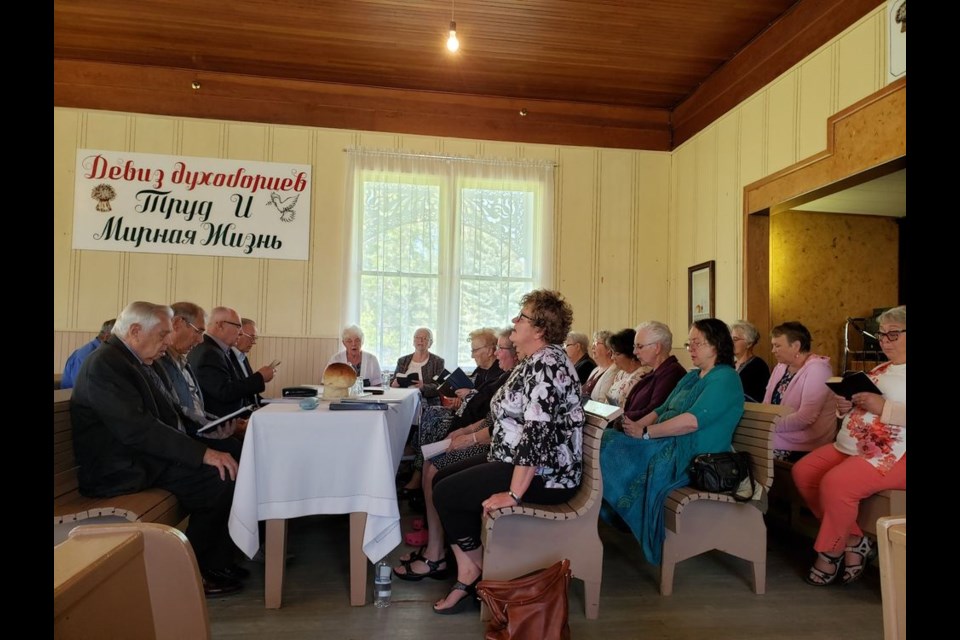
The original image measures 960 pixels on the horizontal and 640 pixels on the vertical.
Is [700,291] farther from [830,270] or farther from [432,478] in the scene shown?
[432,478]

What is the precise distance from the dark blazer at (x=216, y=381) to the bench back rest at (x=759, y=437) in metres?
2.86

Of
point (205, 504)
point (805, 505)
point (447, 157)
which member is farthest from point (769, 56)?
point (205, 504)

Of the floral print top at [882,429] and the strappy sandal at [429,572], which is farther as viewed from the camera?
the strappy sandal at [429,572]

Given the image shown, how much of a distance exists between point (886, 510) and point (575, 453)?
4.77 ft

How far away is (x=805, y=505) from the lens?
3564 mm

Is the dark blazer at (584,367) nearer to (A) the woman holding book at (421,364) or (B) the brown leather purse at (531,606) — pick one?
(A) the woman holding book at (421,364)

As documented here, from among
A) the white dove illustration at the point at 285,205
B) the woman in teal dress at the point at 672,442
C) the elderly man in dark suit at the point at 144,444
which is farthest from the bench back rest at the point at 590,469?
the white dove illustration at the point at 285,205

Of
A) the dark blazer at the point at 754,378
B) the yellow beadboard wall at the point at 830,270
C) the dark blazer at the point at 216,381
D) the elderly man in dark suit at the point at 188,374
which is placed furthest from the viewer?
the yellow beadboard wall at the point at 830,270

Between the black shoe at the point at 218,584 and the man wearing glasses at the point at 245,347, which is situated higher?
the man wearing glasses at the point at 245,347

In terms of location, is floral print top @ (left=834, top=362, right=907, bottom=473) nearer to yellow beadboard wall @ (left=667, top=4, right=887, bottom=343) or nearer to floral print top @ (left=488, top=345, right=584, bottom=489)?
floral print top @ (left=488, top=345, right=584, bottom=489)

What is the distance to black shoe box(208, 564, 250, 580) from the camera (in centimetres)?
278

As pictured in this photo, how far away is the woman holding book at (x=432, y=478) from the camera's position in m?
3.02
